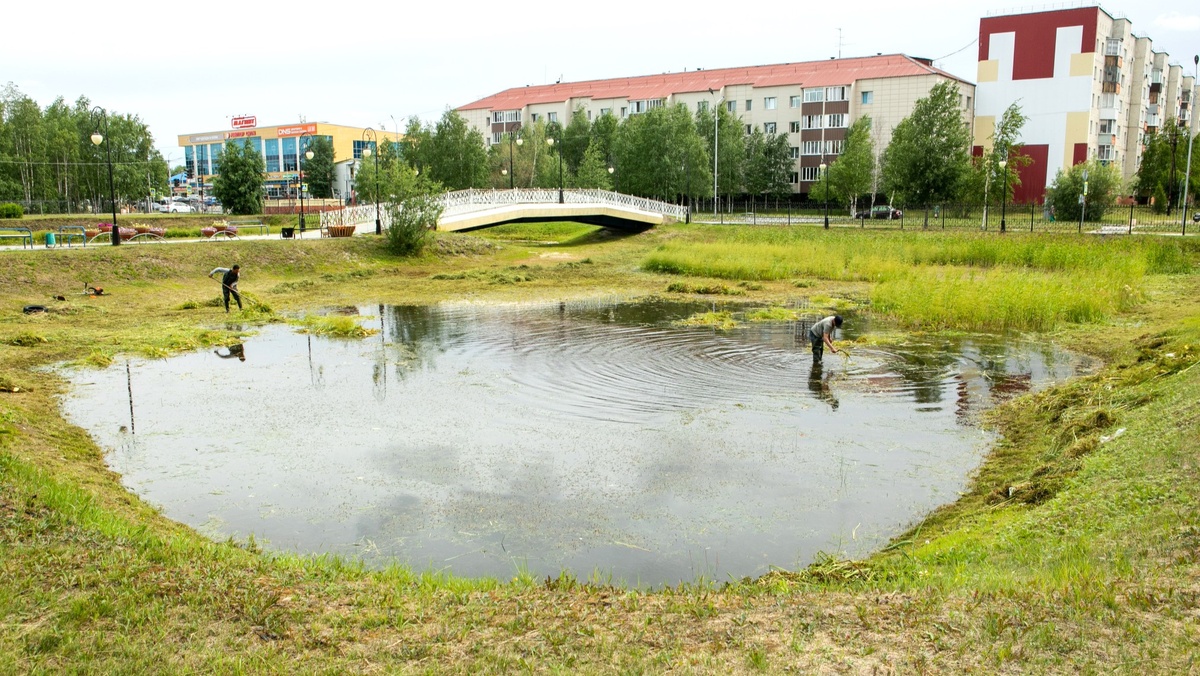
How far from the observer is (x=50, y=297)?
1038 inches

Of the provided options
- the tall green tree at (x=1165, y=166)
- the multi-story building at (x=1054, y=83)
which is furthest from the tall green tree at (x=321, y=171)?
the tall green tree at (x=1165, y=166)

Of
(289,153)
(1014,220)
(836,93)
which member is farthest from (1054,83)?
(289,153)

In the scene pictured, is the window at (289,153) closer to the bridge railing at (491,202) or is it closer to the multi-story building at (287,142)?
the multi-story building at (287,142)

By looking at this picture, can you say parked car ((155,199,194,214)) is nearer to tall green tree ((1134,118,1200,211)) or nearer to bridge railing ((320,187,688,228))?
bridge railing ((320,187,688,228))

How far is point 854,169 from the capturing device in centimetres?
6781

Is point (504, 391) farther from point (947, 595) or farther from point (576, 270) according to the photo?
point (576, 270)

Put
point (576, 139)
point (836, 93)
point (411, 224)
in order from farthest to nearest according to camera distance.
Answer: point (576, 139), point (836, 93), point (411, 224)

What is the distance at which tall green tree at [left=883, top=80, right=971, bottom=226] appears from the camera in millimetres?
51375

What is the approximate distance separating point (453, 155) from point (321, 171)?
2581cm

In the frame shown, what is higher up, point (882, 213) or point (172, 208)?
point (172, 208)

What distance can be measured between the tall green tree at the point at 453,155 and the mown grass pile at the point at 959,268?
29.6 meters

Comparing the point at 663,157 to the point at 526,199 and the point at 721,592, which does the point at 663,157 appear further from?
the point at 721,592

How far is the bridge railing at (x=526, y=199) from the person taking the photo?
153 feet

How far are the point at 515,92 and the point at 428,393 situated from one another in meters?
95.9
